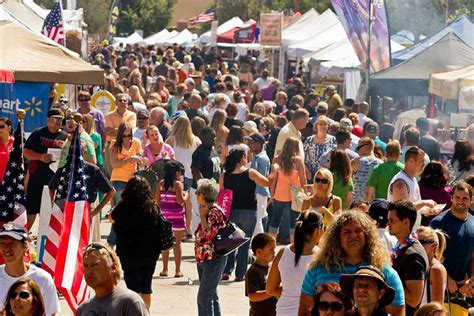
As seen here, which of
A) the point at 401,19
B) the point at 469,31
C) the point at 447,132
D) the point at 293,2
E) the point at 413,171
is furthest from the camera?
the point at 293,2

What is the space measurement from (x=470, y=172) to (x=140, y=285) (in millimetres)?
4280

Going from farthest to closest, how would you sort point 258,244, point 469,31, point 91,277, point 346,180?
1. point 469,31
2. point 346,180
3. point 258,244
4. point 91,277

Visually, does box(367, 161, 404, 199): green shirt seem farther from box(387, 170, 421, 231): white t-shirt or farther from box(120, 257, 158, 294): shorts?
box(120, 257, 158, 294): shorts

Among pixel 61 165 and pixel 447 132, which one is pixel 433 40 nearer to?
pixel 447 132

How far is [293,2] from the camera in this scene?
2606 inches

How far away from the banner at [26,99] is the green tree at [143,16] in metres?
79.5

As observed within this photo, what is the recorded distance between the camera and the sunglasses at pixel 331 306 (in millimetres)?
6594

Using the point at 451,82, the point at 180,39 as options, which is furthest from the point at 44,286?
the point at 180,39

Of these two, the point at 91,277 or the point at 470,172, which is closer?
the point at 91,277

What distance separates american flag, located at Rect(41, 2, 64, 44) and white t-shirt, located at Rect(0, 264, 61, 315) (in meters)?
13.8

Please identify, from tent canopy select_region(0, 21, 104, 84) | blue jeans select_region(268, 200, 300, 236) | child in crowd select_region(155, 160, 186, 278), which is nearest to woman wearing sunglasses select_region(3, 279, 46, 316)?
tent canopy select_region(0, 21, 104, 84)

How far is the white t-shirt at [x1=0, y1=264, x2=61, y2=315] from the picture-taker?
770 centimetres

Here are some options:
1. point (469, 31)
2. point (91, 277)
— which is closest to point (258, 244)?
point (91, 277)

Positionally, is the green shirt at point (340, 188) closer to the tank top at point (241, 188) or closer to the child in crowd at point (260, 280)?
the tank top at point (241, 188)
